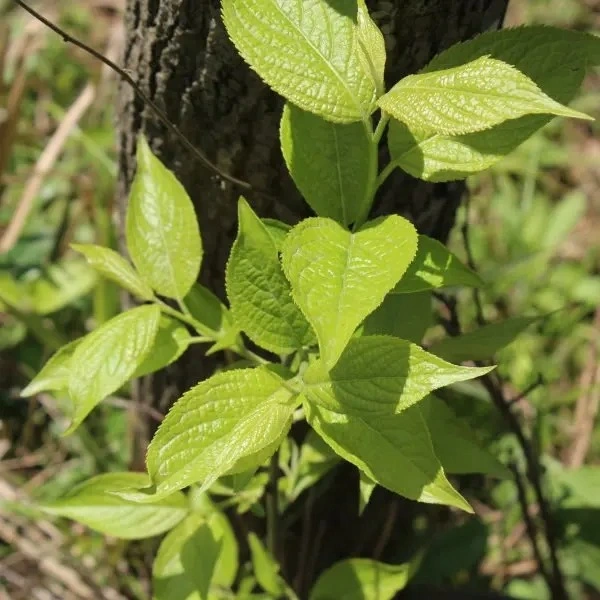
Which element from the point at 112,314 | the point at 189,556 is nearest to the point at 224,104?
the point at 189,556

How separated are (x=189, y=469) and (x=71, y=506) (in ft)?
1.05

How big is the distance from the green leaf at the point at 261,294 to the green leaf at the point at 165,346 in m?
0.11

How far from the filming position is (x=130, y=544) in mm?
1409

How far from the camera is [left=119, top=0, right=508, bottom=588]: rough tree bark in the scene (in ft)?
2.47

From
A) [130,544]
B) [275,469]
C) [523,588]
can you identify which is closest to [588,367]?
[523,588]

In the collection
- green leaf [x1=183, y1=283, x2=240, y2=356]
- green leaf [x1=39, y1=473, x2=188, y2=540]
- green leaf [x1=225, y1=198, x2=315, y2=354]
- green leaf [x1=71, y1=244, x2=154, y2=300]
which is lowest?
green leaf [x1=39, y1=473, x2=188, y2=540]

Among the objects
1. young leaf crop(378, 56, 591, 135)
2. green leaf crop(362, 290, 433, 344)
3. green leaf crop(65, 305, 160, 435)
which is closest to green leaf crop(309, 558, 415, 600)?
green leaf crop(362, 290, 433, 344)

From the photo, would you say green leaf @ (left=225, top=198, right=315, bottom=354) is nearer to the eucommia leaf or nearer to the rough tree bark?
the eucommia leaf

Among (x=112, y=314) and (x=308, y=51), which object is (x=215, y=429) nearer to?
(x=308, y=51)

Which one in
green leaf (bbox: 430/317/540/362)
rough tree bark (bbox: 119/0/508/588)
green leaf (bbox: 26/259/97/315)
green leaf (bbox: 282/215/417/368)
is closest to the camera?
green leaf (bbox: 282/215/417/368)

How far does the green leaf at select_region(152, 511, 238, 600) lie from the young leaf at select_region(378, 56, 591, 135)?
1.72 feet

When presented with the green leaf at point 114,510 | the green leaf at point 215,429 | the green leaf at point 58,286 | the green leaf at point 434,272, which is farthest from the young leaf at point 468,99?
the green leaf at point 58,286

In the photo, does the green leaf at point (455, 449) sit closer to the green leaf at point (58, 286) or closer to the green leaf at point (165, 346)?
the green leaf at point (165, 346)

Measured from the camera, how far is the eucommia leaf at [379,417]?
24.4 inches
